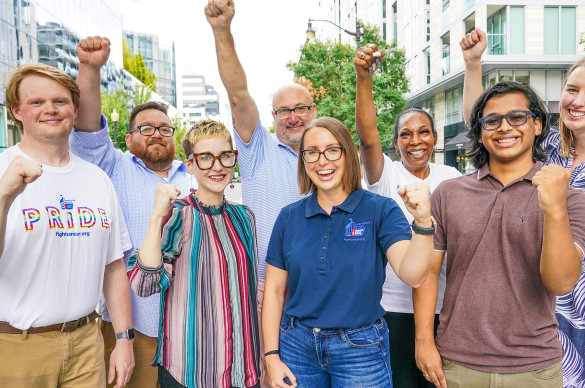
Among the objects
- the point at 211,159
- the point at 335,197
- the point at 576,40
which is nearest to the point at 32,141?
the point at 211,159

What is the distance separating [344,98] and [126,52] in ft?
164

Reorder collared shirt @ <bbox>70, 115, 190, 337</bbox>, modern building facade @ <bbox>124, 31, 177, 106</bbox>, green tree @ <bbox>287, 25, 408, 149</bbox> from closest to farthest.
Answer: collared shirt @ <bbox>70, 115, 190, 337</bbox> < green tree @ <bbox>287, 25, 408, 149</bbox> < modern building facade @ <bbox>124, 31, 177, 106</bbox>

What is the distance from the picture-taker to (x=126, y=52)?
6250 cm

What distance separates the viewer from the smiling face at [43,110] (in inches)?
Result: 102

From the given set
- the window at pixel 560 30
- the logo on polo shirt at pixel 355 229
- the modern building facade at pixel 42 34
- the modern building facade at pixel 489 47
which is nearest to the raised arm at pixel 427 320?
the logo on polo shirt at pixel 355 229

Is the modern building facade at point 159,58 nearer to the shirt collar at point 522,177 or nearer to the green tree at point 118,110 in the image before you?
the green tree at point 118,110

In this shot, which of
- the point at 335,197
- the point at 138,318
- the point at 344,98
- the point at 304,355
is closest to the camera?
the point at 304,355

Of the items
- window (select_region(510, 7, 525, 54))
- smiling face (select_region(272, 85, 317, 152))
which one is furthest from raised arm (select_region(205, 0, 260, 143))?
window (select_region(510, 7, 525, 54))

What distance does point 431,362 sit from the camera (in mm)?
2525

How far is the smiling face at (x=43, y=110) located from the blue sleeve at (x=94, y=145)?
53 centimetres

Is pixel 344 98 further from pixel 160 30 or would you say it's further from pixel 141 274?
pixel 160 30

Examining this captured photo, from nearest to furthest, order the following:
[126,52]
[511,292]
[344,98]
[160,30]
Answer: [511,292], [344,98], [126,52], [160,30]

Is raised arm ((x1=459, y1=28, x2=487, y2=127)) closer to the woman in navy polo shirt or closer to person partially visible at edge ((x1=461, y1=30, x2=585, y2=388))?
person partially visible at edge ((x1=461, y1=30, x2=585, y2=388))

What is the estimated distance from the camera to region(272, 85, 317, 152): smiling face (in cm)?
389
